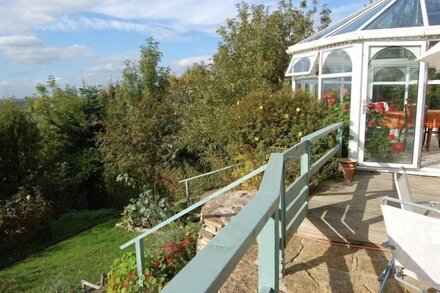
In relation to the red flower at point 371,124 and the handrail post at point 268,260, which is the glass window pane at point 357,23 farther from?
the handrail post at point 268,260

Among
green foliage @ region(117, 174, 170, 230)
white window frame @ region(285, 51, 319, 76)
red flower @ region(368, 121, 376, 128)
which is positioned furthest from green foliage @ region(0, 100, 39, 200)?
red flower @ region(368, 121, 376, 128)

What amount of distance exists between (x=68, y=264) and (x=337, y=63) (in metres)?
7.14

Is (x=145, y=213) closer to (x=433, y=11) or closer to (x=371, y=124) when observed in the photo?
(x=371, y=124)

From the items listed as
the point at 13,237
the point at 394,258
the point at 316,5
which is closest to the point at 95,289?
the point at 13,237

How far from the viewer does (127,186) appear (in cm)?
1209

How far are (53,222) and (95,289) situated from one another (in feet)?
18.9

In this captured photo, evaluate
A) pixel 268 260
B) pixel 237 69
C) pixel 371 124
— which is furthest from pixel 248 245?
pixel 237 69

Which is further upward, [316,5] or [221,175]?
[316,5]

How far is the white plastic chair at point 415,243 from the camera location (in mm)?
2473

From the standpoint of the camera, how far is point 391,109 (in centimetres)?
672

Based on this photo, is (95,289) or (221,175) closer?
(95,289)

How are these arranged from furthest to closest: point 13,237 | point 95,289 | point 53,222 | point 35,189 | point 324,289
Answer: point 53,222, point 35,189, point 13,237, point 95,289, point 324,289

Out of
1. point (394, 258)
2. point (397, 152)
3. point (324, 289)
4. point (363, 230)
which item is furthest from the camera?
point (397, 152)

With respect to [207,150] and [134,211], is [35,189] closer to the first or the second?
[134,211]
